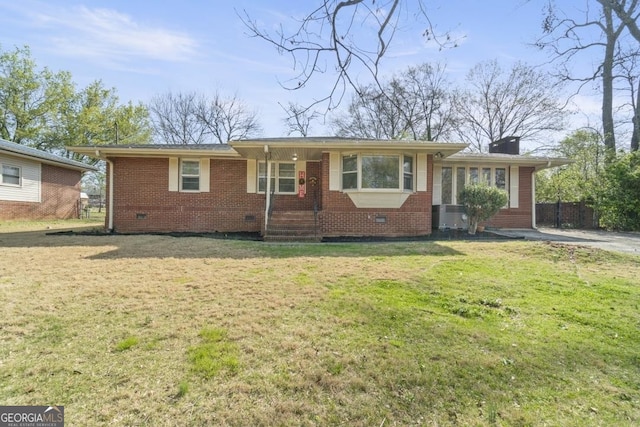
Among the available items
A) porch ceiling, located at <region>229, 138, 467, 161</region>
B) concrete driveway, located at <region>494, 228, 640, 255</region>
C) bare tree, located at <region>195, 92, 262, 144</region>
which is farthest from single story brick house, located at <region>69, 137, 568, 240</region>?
bare tree, located at <region>195, 92, 262, 144</region>

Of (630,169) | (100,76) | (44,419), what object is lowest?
(44,419)

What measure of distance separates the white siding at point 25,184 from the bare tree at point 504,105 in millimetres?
28767

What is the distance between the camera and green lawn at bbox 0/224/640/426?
1.85 metres

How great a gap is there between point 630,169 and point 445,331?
14.3 metres

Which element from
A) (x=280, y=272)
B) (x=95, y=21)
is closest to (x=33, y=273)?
(x=280, y=272)

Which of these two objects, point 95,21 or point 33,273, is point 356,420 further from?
point 95,21

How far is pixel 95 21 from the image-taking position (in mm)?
5004

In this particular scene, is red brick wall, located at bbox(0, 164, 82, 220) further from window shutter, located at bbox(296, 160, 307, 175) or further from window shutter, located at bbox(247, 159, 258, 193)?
window shutter, located at bbox(296, 160, 307, 175)

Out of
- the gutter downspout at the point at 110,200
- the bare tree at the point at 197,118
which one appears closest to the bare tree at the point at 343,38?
the gutter downspout at the point at 110,200

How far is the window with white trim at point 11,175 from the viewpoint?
13930 millimetres

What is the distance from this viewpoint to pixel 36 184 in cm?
1559

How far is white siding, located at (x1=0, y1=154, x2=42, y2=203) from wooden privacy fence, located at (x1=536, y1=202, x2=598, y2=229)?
25145mm

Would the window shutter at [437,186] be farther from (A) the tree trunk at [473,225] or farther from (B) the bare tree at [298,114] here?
(B) the bare tree at [298,114]

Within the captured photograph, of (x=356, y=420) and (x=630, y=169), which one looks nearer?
(x=356, y=420)
